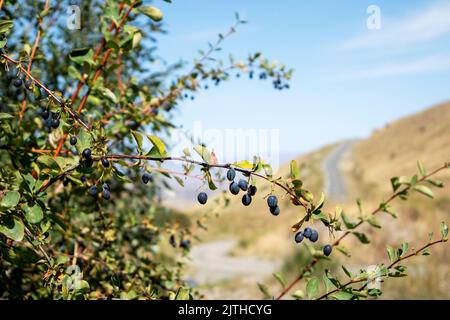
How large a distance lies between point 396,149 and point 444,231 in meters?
72.1

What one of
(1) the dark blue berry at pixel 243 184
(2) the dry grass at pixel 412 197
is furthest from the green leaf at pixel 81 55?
(2) the dry grass at pixel 412 197

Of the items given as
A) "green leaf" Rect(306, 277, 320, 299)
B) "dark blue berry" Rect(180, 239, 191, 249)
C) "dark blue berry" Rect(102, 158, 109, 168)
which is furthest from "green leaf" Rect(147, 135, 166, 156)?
"dark blue berry" Rect(180, 239, 191, 249)

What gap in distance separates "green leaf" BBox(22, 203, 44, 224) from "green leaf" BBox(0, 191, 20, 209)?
0.26 ft

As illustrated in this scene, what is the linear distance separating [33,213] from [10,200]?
105 mm

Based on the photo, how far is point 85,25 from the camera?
5.53 m

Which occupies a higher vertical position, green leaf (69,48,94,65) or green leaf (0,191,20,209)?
green leaf (69,48,94,65)

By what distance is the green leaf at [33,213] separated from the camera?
171 centimetres

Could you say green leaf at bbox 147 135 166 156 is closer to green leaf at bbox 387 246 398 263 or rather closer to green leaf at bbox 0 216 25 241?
green leaf at bbox 0 216 25 241

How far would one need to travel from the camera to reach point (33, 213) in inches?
67.8

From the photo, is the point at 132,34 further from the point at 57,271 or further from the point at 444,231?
the point at 444,231

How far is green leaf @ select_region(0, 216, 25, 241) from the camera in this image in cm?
164

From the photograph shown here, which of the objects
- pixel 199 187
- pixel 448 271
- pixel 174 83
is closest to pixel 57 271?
pixel 199 187

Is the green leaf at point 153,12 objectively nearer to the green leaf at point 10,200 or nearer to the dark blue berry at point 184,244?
the green leaf at point 10,200

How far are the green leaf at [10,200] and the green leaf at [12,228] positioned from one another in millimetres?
57
